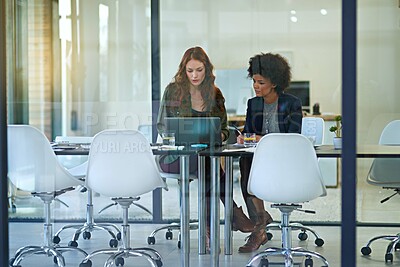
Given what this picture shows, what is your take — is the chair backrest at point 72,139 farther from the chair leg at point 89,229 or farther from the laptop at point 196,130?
the laptop at point 196,130

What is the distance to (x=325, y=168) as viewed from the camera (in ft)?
15.6

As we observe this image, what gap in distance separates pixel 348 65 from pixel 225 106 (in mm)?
2471

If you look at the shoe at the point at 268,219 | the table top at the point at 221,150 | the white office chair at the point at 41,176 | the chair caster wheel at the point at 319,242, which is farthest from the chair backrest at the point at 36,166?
the chair caster wheel at the point at 319,242

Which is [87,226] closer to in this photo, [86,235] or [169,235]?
[86,235]

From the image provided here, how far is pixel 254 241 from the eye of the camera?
5.53 m

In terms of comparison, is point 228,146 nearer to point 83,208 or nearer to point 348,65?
point 83,208

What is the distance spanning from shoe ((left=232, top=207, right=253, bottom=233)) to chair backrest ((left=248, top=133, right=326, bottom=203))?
0.86 meters

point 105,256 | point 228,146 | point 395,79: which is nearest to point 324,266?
point 228,146

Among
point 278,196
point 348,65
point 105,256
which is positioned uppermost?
point 348,65

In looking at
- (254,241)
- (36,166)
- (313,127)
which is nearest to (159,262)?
(254,241)

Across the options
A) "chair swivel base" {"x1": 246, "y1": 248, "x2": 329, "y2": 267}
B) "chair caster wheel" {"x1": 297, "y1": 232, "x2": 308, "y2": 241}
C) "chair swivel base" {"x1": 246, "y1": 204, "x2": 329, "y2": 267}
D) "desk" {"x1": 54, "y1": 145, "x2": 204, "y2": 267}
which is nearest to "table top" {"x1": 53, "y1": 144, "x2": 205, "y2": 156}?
"desk" {"x1": 54, "y1": 145, "x2": 204, "y2": 267}

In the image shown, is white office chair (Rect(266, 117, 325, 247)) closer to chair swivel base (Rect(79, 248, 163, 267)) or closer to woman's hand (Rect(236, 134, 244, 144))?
woman's hand (Rect(236, 134, 244, 144))

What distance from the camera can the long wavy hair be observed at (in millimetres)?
5922

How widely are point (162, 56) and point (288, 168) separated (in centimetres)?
217
